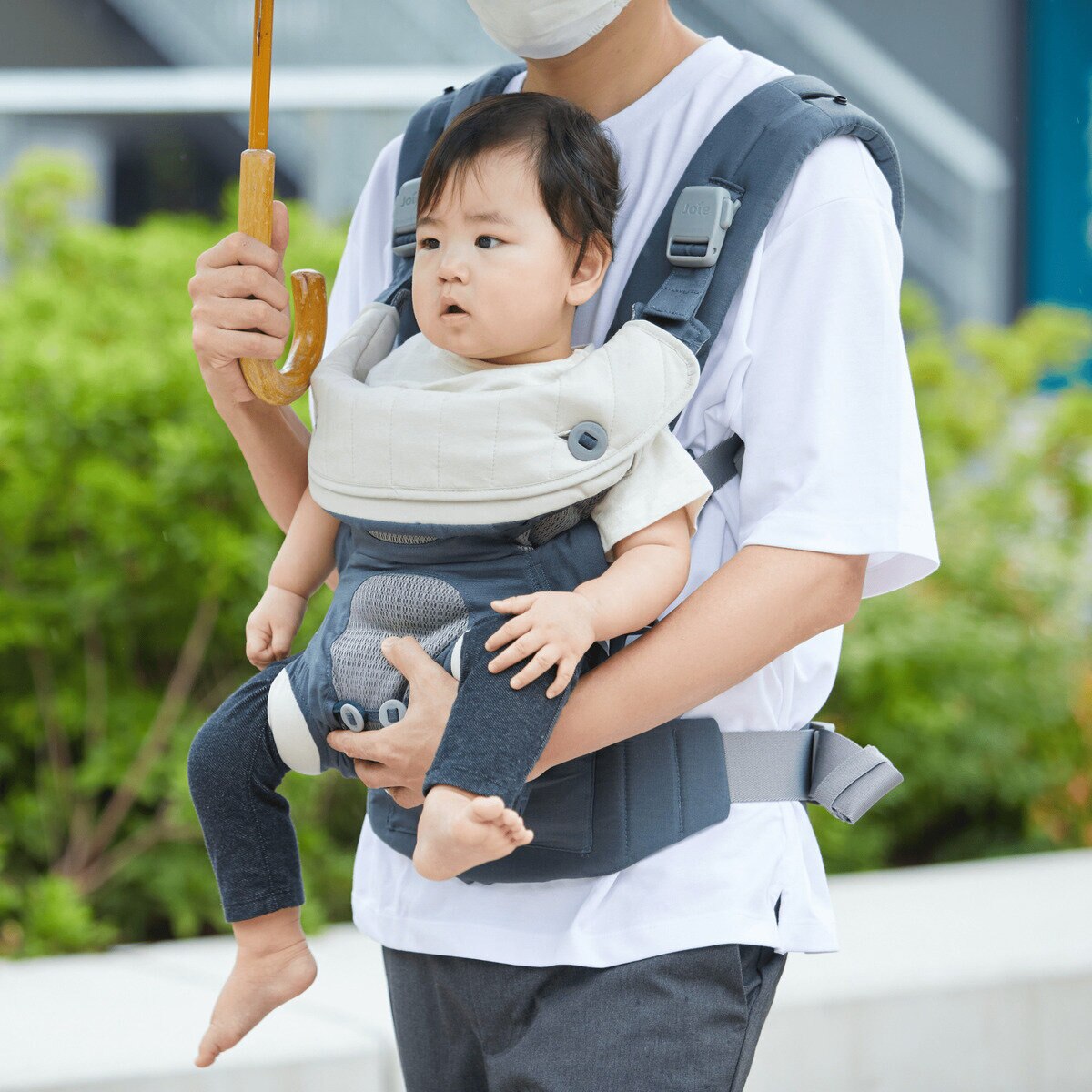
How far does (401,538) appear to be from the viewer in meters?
1.42

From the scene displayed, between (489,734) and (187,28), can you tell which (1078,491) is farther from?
(187,28)

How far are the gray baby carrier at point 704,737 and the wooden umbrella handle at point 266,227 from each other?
0.86 feet

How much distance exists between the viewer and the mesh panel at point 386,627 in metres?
1.38

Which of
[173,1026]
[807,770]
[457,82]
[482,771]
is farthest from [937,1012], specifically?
[457,82]

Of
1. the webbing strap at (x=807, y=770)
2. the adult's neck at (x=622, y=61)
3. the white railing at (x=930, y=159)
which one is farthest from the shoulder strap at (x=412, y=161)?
the white railing at (x=930, y=159)

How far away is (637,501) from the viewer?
136cm

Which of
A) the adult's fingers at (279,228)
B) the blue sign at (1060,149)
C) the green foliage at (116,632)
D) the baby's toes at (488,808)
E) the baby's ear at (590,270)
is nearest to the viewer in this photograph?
the baby's toes at (488,808)

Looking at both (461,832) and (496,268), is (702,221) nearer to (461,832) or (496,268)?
(496,268)

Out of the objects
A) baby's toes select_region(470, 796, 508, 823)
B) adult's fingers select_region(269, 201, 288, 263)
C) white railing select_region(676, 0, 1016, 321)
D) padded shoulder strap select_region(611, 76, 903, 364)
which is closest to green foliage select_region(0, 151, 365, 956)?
adult's fingers select_region(269, 201, 288, 263)

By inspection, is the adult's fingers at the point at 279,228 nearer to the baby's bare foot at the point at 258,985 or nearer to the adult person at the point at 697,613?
the adult person at the point at 697,613

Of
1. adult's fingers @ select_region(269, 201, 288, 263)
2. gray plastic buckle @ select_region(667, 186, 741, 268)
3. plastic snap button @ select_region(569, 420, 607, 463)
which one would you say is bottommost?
plastic snap button @ select_region(569, 420, 607, 463)

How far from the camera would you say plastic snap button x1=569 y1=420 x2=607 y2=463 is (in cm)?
134

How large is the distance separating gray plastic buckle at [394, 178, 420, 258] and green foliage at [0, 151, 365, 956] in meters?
2.25

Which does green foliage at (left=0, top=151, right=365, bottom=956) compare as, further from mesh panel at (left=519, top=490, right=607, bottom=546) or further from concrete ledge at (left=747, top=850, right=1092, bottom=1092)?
mesh panel at (left=519, top=490, right=607, bottom=546)
